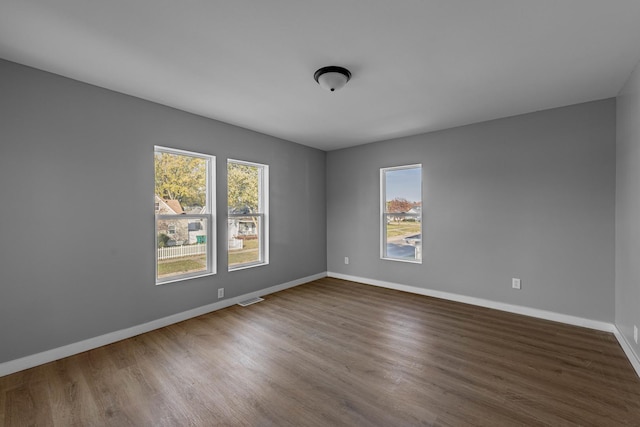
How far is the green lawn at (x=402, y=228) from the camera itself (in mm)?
4609

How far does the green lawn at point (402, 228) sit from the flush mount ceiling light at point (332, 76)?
9.28ft

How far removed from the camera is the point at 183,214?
11.6ft

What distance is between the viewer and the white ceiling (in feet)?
5.76

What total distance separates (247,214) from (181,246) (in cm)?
111

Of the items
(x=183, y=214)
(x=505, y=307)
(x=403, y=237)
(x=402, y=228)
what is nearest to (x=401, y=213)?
(x=402, y=228)

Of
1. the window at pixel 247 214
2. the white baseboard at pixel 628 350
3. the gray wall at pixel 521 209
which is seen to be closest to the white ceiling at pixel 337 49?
the gray wall at pixel 521 209

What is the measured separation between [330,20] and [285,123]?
221 centimetres

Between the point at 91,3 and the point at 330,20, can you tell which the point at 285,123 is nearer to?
the point at 330,20

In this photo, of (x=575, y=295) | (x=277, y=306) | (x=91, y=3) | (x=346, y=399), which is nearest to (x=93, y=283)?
(x=277, y=306)

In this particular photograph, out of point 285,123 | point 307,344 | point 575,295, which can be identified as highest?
point 285,123

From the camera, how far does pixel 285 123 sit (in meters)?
3.98

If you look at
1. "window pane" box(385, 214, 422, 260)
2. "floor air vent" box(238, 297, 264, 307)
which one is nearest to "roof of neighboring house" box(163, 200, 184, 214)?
"floor air vent" box(238, 297, 264, 307)

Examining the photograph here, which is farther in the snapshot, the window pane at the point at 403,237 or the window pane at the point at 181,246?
the window pane at the point at 403,237

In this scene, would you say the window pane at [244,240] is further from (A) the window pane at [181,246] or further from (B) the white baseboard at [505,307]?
(B) the white baseboard at [505,307]
